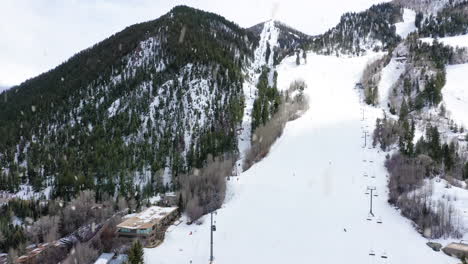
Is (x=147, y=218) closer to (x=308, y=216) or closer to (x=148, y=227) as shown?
(x=148, y=227)

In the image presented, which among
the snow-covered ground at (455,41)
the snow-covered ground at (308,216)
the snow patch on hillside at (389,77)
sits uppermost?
the snow-covered ground at (455,41)

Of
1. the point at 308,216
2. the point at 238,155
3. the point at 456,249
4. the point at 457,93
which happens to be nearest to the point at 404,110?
the point at 457,93

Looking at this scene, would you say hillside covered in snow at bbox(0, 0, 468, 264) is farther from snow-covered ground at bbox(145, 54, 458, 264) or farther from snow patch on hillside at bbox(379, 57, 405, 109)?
snow patch on hillside at bbox(379, 57, 405, 109)

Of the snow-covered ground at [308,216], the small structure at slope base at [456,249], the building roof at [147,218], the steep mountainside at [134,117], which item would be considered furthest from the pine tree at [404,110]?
the building roof at [147,218]

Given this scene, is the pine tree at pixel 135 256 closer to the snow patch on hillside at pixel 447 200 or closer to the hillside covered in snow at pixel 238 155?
the hillside covered in snow at pixel 238 155

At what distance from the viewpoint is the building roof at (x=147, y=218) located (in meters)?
54.9

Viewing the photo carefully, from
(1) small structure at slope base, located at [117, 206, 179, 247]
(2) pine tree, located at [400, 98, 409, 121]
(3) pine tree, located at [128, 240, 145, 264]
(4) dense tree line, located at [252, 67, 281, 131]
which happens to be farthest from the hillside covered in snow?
(2) pine tree, located at [400, 98, 409, 121]

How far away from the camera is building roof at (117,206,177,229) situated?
54.9 m

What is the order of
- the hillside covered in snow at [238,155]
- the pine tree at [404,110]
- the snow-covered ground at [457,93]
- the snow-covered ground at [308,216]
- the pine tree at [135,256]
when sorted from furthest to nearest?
the snow-covered ground at [457,93] → the pine tree at [404,110] → the hillside covered in snow at [238,155] → the snow-covered ground at [308,216] → the pine tree at [135,256]

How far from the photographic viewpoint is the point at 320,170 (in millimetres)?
82000

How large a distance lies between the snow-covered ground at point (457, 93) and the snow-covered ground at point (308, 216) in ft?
114

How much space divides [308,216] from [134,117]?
330 feet

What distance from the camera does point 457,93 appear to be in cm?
12744

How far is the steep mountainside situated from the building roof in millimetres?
42952
